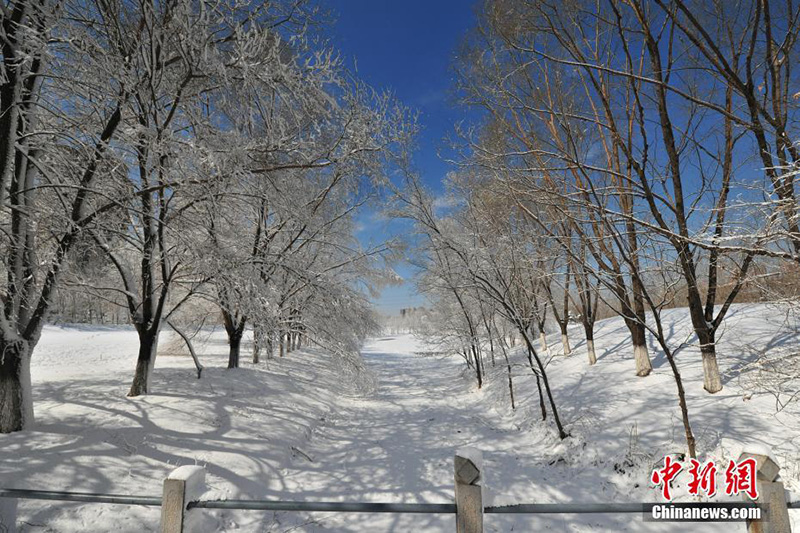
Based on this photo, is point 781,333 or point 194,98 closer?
point 194,98

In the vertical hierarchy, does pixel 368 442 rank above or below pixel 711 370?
below

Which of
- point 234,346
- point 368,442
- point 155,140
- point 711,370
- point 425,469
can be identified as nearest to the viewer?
A: point 155,140

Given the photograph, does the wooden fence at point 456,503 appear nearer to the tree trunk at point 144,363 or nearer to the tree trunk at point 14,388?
the tree trunk at point 14,388

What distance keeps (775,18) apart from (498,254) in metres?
5.18

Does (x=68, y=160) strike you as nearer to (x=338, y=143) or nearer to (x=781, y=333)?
(x=338, y=143)

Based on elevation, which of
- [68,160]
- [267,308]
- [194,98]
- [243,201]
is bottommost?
[267,308]

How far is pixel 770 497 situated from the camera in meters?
2.21

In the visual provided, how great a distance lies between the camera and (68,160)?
15.8 feet

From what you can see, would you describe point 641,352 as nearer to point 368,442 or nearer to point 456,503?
point 368,442

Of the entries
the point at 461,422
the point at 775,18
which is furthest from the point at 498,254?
the point at 775,18

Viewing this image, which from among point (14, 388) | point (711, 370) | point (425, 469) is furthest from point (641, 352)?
point (14, 388)

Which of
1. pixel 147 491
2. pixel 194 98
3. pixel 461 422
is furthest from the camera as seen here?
pixel 461 422

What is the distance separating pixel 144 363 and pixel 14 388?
8.32ft

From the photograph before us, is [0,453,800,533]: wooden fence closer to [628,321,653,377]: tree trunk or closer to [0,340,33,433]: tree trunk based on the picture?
[0,340,33,433]: tree trunk
